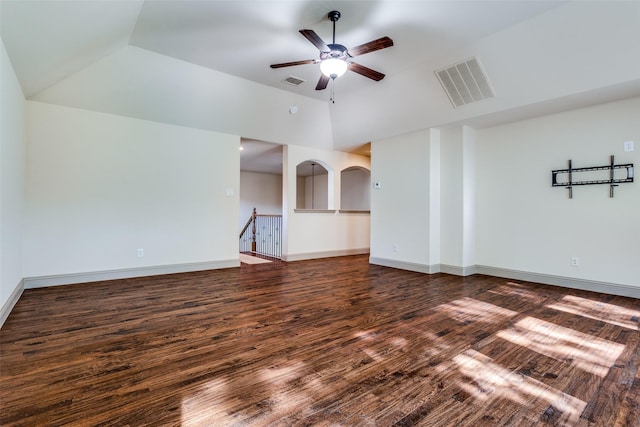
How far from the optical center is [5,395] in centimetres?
166

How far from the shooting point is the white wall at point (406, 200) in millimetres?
5152

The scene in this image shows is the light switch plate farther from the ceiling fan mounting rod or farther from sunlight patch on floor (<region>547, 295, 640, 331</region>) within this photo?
the ceiling fan mounting rod

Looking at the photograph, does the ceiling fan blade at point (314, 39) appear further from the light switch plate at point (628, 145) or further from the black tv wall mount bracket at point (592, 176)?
the light switch plate at point (628, 145)

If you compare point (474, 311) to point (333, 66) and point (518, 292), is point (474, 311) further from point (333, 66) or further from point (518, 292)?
point (333, 66)

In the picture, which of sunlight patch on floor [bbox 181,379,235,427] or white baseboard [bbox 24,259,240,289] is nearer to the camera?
sunlight patch on floor [bbox 181,379,235,427]

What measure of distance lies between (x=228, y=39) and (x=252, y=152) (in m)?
4.08

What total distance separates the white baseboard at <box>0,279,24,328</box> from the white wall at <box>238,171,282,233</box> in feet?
24.0

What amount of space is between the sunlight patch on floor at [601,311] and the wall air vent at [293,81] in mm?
4398

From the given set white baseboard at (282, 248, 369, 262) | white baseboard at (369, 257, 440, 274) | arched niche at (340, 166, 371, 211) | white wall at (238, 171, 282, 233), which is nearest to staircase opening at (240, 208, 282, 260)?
white baseboard at (282, 248, 369, 262)

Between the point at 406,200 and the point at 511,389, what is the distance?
13.0 ft

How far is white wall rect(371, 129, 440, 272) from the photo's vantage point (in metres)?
5.15

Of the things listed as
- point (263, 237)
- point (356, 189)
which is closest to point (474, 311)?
point (263, 237)

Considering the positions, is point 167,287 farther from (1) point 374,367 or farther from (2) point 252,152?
(2) point 252,152

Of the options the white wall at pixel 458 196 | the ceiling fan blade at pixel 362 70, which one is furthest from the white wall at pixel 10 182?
the white wall at pixel 458 196
